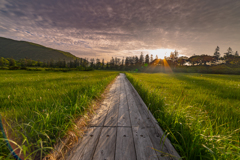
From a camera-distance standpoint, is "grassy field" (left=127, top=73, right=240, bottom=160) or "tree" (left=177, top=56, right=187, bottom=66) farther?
"tree" (left=177, top=56, right=187, bottom=66)

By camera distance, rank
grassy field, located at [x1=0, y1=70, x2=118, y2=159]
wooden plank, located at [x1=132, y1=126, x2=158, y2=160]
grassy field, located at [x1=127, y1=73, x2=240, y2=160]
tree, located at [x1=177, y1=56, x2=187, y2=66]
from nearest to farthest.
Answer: grassy field, located at [x1=127, y1=73, x2=240, y2=160] → grassy field, located at [x1=0, y1=70, x2=118, y2=159] → wooden plank, located at [x1=132, y1=126, x2=158, y2=160] → tree, located at [x1=177, y1=56, x2=187, y2=66]

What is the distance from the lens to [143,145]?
1720 mm

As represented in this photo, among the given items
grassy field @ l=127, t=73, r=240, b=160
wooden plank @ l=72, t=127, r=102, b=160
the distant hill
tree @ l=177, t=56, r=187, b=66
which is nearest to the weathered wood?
grassy field @ l=127, t=73, r=240, b=160

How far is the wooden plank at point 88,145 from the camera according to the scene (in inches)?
58.0

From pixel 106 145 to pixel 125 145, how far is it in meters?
0.38

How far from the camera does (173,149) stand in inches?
59.9

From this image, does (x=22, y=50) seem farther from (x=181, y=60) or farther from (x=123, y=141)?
A: (x=181, y=60)

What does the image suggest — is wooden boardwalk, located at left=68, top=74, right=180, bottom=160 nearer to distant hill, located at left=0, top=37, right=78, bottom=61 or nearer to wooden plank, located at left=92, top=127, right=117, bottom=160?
wooden plank, located at left=92, top=127, right=117, bottom=160

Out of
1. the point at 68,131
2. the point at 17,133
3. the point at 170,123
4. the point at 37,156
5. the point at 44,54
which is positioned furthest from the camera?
the point at 44,54

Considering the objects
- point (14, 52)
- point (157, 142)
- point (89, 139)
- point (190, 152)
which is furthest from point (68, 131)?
point (14, 52)

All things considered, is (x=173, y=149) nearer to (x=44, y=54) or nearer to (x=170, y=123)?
(x=170, y=123)

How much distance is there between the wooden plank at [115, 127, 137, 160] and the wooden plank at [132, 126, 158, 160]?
0.31ft

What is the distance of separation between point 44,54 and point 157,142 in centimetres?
24312

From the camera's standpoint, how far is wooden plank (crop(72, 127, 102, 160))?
1.47m
